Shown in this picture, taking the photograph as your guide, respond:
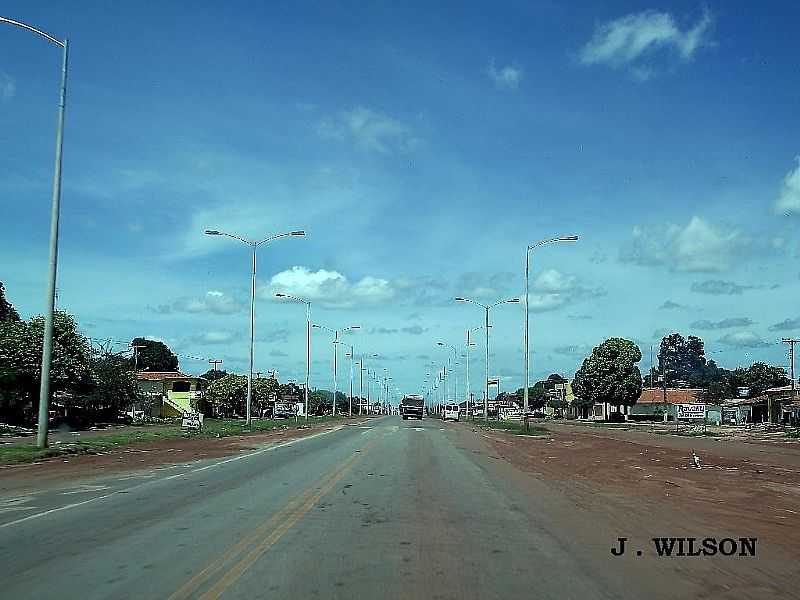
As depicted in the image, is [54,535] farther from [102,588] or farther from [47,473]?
[47,473]

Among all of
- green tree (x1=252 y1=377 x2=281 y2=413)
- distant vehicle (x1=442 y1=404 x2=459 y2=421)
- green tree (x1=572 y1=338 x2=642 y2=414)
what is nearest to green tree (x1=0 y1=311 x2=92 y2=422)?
green tree (x1=572 y1=338 x2=642 y2=414)

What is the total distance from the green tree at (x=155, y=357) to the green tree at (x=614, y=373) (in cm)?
9886

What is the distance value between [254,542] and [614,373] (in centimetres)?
8854

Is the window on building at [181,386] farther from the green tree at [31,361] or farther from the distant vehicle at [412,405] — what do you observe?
the green tree at [31,361]

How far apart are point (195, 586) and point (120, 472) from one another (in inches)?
629

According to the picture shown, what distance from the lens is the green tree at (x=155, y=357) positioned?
172000 millimetres

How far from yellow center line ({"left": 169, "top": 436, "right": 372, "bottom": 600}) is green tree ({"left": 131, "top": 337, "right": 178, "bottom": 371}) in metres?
159

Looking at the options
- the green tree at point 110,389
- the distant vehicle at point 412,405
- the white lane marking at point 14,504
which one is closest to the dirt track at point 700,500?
the white lane marking at point 14,504

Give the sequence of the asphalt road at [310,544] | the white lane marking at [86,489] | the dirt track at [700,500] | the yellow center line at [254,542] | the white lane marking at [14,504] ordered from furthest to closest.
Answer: the white lane marking at [86,489] < the white lane marking at [14,504] < the dirt track at [700,500] < the asphalt road at [310,544] < the yellow center line at [254,542]

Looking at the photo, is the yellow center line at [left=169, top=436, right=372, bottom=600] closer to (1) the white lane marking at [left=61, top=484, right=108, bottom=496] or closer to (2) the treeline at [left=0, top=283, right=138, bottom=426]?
(1) the white lane marking at [left=61, top=484, right=108, bottom=496]

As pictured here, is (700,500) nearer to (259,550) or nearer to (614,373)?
(259,550)

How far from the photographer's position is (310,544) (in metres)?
11.7

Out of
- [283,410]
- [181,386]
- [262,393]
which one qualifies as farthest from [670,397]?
[181,386]

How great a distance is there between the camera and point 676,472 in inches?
1014
